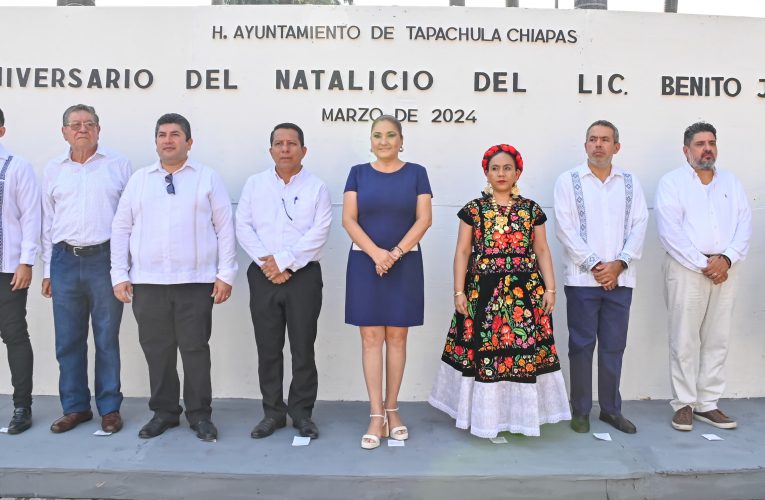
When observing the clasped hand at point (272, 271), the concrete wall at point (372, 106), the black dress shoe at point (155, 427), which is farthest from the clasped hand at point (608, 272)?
the black dress shoe at point (155, 427)

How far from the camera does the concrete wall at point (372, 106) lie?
418 centimetres

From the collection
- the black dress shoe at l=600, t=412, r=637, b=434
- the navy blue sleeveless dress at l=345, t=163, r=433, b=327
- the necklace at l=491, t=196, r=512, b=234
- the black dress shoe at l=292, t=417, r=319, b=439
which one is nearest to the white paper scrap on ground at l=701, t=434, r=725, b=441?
the black dress shoe at l=600, t=412, r=637, b=434

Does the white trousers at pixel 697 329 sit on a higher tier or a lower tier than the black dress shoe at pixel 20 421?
higher

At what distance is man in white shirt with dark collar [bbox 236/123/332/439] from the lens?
3453 mm

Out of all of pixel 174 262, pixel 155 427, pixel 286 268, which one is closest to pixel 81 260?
pixel 174 262

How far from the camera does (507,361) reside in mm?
3312

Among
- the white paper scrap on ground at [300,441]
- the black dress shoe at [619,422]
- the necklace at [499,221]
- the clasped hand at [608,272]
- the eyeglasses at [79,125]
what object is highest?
the eyeglasses at [79,125]

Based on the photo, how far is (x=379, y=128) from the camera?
334cm

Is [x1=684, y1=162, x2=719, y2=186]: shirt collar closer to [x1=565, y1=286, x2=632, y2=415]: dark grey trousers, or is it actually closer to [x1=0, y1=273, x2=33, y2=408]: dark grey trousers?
[x1=565, y1=286, x2=632, y2=415]: dark grey trousers

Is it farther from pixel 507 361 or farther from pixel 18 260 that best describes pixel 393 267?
pixel 18 260

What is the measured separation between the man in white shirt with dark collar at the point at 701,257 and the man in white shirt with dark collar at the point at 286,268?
210 centimetres

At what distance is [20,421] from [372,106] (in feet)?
9.44

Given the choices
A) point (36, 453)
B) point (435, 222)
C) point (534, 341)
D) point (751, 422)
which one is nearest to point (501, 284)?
point (534, 341)

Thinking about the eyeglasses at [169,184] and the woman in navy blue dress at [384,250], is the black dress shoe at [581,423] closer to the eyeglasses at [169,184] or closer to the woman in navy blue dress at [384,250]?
the woman in navy blue dress at [384,250]
